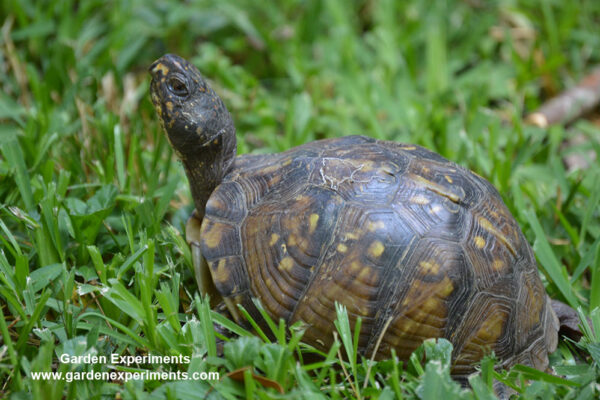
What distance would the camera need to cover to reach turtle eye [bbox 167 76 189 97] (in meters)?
1.79

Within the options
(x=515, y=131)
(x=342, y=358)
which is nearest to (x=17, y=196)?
(x=342, y=358)

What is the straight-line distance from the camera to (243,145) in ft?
8.07

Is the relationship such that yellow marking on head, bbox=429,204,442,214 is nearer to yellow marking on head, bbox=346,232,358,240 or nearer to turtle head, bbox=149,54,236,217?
yellow marking on head, bbox=346,232,358,240

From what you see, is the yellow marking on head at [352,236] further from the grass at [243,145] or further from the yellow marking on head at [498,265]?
the yellow marking on head at [498,265]

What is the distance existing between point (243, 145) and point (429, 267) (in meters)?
1.24

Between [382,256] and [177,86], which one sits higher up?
[177,86]

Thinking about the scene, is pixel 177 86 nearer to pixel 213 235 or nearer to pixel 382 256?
pixel 213 235

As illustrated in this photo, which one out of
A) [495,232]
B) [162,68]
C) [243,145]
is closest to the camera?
[495,232]

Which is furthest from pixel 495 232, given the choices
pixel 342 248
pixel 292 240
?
pixel 292 240

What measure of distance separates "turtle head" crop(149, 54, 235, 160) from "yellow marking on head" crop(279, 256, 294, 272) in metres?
0.51

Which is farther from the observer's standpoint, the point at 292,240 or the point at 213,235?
the point at 213,235

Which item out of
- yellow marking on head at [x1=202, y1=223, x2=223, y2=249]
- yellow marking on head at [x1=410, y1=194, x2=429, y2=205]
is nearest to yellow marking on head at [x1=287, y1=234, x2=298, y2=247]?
yellow marking on head at [x1=202, y1=223, x2=223, y2=249]

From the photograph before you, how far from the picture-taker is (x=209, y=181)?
1.84 meters

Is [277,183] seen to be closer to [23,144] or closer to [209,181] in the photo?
[209,181]
